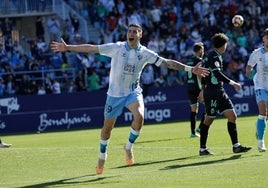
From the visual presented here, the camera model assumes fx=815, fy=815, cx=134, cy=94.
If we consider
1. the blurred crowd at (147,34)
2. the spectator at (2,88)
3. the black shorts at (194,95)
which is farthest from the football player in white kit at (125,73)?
the blurred crowd at (147,34)

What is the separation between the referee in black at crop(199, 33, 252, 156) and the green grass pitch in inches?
12.2

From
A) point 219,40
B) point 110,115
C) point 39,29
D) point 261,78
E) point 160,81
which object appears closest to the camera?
point 110,115

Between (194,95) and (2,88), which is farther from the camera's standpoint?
(2,88)

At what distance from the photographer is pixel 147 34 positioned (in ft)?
135

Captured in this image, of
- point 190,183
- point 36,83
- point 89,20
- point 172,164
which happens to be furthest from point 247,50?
point 190,183

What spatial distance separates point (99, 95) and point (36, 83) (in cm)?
328

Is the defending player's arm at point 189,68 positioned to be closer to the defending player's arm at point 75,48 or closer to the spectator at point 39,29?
the defending player's arm at point 75,48

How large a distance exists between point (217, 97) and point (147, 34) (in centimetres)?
2416

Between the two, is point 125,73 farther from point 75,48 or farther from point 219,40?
point 219,40

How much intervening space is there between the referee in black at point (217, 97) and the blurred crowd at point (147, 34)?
1902 centimetres

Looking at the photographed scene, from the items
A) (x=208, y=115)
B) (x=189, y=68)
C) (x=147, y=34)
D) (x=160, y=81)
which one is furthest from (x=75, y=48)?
(x=147, y=34)

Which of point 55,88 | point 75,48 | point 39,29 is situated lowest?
point 55,88

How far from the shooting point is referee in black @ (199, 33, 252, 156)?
16.9 metres

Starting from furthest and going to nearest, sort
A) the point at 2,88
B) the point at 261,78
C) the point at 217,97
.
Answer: the point at 2,88 < the point at 261,78 < the point at 217,97
